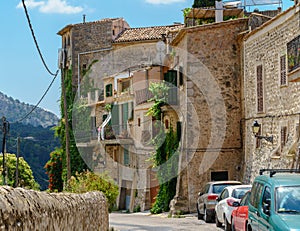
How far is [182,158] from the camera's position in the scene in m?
32.6

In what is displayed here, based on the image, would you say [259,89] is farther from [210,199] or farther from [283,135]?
[210,199]

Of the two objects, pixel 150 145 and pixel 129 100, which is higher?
pixel 129 100

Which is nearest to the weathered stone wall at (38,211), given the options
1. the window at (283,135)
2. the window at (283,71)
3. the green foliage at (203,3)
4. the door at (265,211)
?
the door at (265,211)

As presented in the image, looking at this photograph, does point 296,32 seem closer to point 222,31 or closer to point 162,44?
point 222,31

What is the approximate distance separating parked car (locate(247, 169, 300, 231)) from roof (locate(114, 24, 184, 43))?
42.1 metres

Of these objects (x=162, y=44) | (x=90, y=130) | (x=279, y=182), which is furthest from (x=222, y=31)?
(x=90, y=130)

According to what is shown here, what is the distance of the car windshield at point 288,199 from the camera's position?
35.5 ft

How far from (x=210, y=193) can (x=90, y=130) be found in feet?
103

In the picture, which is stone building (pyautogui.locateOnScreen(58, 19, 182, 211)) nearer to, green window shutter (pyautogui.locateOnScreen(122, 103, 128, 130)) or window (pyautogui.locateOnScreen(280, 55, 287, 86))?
green window shutter (pyautogui.locateOnScreen(122, 103, 128, 130))

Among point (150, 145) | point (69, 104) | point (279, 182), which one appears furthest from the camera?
point (69, 104)

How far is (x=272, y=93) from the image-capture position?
26.7 meters

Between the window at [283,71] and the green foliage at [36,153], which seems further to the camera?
the green foliage at [36,153]

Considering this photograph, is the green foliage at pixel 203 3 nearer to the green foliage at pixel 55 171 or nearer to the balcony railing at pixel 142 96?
the balcony railing at pixel 142 96

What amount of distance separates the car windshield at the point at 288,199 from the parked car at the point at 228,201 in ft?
23.6
